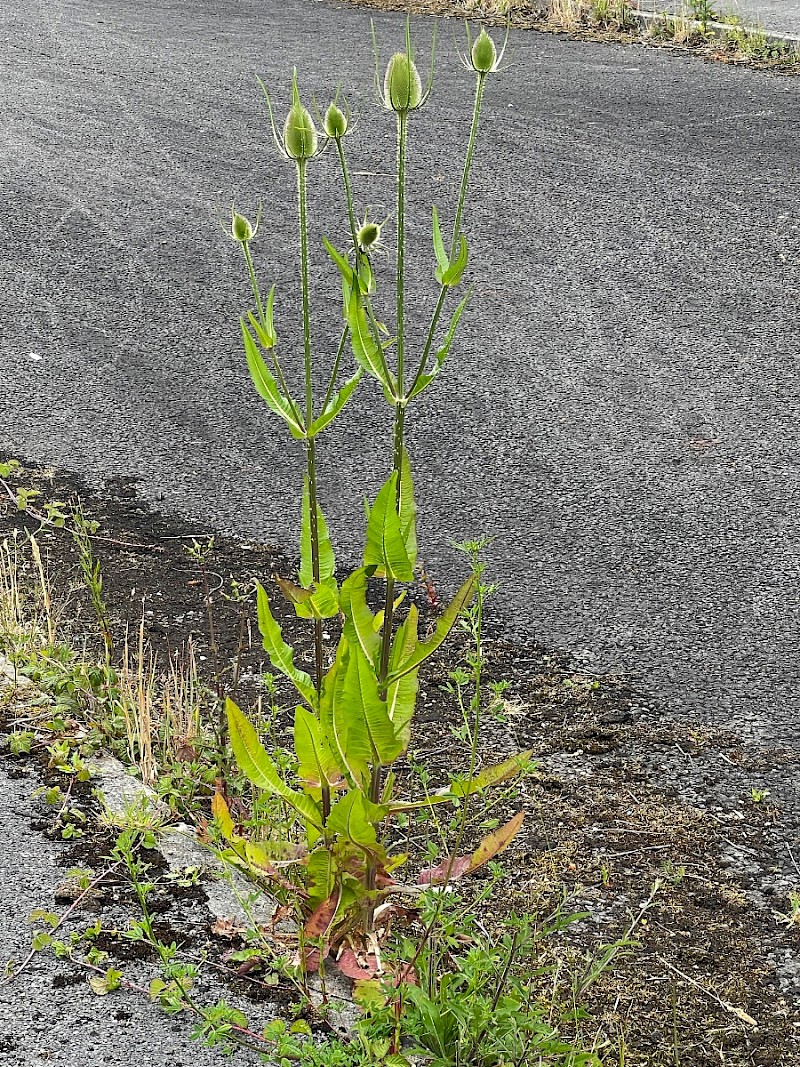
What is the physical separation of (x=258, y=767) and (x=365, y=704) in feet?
1.01

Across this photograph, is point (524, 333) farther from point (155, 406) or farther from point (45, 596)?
point (45, 596)

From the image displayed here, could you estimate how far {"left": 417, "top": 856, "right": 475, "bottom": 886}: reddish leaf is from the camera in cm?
210

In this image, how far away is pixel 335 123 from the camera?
1915 millimetres

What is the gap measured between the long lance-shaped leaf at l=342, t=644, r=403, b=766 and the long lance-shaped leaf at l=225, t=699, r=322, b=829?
226 mm

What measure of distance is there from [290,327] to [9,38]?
614 cm

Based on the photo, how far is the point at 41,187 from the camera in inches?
264

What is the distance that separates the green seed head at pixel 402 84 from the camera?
1773 millimetres

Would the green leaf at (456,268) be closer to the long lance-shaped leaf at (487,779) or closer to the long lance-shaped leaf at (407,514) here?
the long lance-shaped leaf at (407,514)

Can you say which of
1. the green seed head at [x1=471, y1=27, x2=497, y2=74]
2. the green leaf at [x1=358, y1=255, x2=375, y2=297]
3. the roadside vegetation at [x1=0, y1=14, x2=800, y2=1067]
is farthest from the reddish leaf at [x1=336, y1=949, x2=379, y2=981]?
the green seed head at [x1=471, y1=27, x2=497, y2=74]

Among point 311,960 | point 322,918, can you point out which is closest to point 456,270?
point 322,918

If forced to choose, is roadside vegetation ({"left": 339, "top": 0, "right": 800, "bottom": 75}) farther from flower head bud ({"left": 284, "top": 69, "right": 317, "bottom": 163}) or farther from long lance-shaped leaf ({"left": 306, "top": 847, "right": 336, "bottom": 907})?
long lance-shaped leaf ({"left": 306, "top": 847, "right": 336, "bottom": 907})

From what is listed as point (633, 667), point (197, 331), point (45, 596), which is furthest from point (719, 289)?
point (45, 596)

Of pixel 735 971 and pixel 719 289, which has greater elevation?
pixel 719 289

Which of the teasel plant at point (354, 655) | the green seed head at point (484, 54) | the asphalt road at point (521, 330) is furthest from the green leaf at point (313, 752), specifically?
the asphalt road at point (521, 330)
